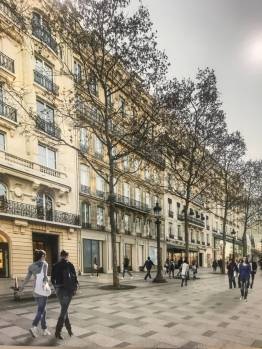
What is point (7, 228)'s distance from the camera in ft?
79.6

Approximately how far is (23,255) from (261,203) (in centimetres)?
3483

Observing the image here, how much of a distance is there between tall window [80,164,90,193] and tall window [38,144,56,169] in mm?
3903

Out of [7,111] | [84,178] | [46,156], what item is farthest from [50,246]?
[7,111]

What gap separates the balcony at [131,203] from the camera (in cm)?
3838

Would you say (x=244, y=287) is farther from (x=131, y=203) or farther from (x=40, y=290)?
(x=131, y=203)

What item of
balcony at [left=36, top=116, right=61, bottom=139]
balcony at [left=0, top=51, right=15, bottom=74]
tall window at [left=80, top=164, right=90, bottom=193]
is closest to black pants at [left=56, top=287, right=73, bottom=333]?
balcony at [left=36, top=116, right=61, bottom=139]

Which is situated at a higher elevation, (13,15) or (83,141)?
(13,15)

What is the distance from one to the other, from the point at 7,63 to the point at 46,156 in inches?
269

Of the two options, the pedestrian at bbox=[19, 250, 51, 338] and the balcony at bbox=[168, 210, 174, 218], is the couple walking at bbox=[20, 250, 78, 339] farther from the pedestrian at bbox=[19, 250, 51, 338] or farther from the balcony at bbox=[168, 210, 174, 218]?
the balcony at bbox=[168, 210, 174, 218]

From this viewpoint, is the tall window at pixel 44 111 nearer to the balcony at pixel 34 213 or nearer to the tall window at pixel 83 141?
the tall window at pixel 83 141

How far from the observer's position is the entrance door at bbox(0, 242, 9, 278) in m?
24.4

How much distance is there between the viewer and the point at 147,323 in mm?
9820

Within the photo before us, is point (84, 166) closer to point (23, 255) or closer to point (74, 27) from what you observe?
point (23, 255)

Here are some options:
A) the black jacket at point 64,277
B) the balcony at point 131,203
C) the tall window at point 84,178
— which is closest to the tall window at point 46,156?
the tall window at point 84,178
